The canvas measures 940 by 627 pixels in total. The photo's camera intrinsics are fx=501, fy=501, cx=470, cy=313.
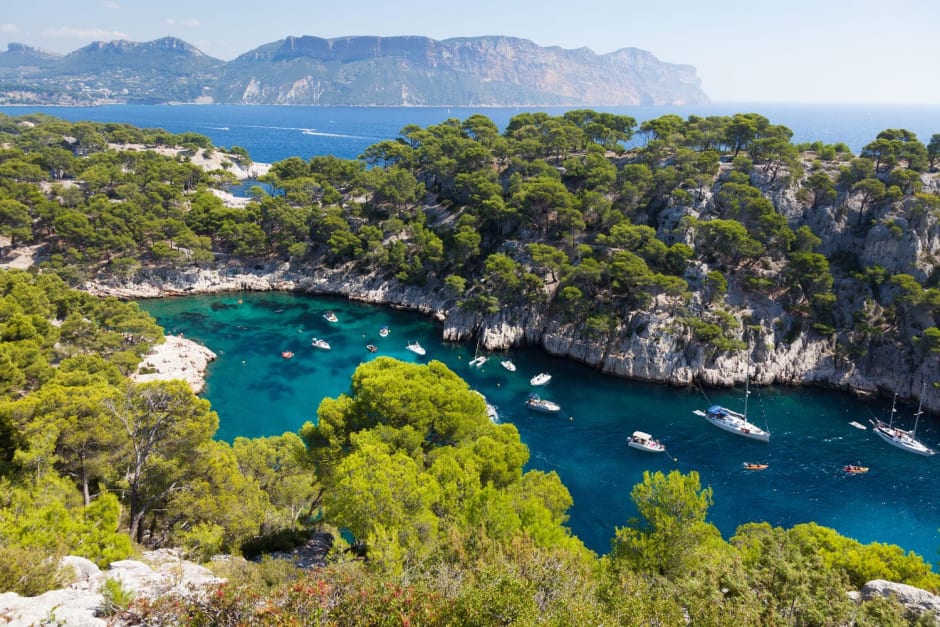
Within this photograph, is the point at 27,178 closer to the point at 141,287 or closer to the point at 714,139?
the point at 141,287

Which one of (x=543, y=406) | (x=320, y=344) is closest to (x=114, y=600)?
(x=543, y=406)

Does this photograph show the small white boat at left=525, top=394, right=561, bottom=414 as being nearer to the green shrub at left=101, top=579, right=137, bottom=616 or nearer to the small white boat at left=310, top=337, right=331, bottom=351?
the small white boat at left=310, top=337, right=331, bottom=351

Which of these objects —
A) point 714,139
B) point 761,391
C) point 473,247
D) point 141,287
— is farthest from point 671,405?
point 141,287

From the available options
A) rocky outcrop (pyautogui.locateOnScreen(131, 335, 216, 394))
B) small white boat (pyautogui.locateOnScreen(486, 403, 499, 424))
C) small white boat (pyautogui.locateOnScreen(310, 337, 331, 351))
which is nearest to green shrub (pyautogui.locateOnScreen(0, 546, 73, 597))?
small white boat (pyautogui.locateOnScreen(486, 403, 499, 424))

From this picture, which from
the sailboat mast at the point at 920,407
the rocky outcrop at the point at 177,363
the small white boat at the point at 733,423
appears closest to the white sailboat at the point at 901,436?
the sailboat mast at the point at 920,407

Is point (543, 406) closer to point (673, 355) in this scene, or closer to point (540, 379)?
point (540, 379)

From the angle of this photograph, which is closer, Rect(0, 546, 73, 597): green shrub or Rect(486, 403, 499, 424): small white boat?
Rect(0, 546, 73, 597): green shrub
